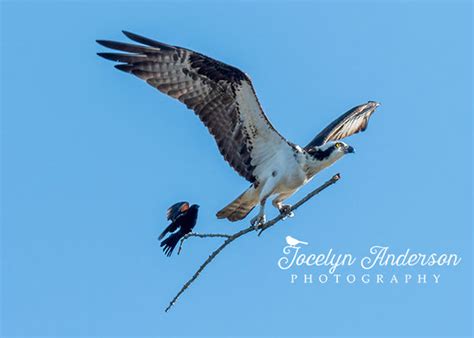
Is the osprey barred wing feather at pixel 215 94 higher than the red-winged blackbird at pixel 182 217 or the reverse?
higher

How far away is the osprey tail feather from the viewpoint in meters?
9.68

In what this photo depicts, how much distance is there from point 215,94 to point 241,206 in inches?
53.4

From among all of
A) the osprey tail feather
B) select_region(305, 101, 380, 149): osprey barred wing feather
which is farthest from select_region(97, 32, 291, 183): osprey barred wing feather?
select_region(305, 101, 380, 149): osprey barred wing feather

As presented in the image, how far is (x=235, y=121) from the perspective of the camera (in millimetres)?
9656

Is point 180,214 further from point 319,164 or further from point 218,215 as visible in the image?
point 319,164

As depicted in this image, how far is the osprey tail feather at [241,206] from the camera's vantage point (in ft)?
31.8

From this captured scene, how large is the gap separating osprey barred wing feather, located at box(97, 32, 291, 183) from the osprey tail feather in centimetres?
22

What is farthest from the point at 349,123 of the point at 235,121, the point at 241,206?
the point at 241,206

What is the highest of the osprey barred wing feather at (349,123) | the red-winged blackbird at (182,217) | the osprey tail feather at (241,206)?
the osprey barred wing feather at (349,123)

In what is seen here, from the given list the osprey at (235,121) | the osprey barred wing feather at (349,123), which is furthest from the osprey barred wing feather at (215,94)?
the osprey barred wing feather at (349,123)

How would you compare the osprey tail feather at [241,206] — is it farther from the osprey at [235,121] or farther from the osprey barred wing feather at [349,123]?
the osprey barred wing feather at [349,123]

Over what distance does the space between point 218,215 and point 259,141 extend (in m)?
1.00

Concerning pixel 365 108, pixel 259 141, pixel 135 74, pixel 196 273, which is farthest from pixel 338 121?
pixel 196 273

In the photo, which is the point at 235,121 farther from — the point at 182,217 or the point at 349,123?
the point at 349,123
